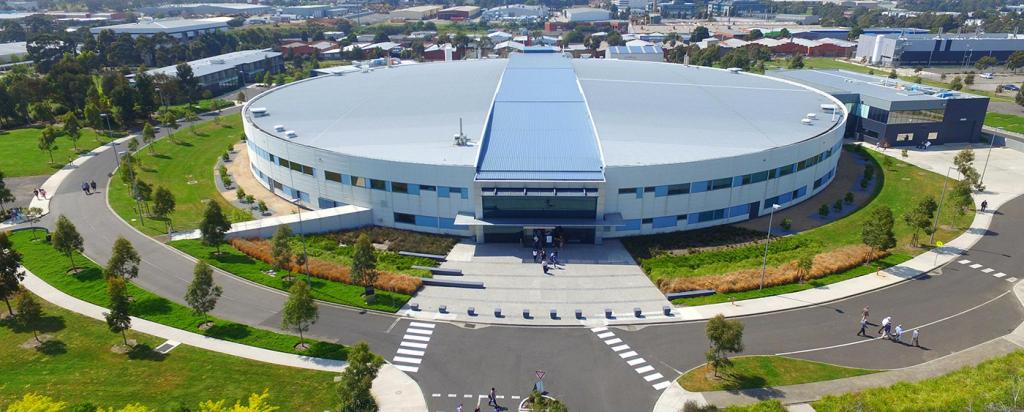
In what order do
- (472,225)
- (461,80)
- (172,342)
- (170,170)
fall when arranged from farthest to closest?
(461,80) < (170,170) < (472,225) < (172,342)

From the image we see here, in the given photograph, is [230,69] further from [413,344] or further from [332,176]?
[413,344]

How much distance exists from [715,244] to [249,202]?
4743 cm

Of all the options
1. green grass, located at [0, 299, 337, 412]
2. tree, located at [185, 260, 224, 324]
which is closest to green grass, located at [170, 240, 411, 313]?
tree, located at [185, 260, 224, 324]

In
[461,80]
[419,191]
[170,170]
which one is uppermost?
[461,80]

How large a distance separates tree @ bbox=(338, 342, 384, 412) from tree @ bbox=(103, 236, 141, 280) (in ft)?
79.6

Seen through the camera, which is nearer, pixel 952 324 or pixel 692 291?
pixel 952 324

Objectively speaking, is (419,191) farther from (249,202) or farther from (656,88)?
(656,88)

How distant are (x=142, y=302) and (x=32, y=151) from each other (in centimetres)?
5962

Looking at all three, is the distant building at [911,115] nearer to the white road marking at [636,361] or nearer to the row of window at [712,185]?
the row of window at [712,185]

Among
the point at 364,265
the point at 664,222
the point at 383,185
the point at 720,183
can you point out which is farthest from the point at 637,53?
the point at 364,265

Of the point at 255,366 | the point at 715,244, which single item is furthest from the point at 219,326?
the point at 715,244

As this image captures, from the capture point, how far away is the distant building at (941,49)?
538 feet

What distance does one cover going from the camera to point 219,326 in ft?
126

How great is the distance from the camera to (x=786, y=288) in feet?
143
